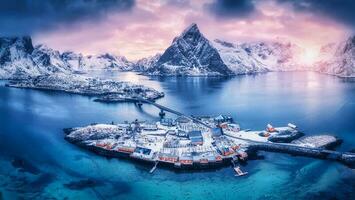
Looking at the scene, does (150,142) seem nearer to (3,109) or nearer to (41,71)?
(3,109)

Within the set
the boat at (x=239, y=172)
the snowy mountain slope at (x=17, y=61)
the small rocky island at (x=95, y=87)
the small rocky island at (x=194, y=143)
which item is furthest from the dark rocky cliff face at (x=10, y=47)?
the boat at (x=239, y=172)

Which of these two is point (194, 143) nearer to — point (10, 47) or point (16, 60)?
point (16, 60)

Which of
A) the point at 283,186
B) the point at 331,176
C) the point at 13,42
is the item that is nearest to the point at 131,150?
the point at 283,186

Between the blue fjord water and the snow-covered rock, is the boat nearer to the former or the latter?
the blue fjord water

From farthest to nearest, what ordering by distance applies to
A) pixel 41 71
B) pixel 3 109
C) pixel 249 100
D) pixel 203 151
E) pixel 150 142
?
pixel 41 71, pixel 249 100, pixel 3 109, pixel 150 142, pixel 203 151

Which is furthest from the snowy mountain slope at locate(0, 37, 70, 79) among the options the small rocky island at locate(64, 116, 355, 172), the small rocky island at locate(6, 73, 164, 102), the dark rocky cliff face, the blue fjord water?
the small rocky island at locate(64, 116, 355, 172)

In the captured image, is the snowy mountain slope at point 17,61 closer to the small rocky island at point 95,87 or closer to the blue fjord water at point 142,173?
the small rocky island at point 95,87
